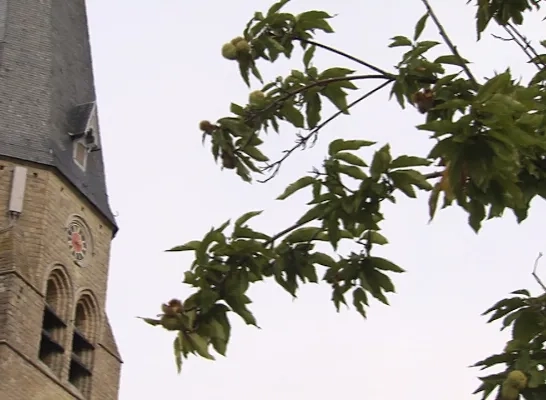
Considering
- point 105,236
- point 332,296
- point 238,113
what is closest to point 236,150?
point 238,113

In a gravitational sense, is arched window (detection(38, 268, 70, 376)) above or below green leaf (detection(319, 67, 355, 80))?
above

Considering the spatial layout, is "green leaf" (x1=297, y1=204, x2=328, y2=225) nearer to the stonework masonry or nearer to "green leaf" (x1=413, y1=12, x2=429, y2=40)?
"green leaf" (x1=413, y1=12, x2=429, y2=40)

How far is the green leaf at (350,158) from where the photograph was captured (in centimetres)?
373

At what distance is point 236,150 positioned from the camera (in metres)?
4.05

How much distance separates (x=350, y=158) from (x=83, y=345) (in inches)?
769

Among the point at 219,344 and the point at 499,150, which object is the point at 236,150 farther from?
the point at 499,150

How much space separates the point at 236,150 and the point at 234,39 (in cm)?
36

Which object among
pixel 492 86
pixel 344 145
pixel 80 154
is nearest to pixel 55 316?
pixel 80 154

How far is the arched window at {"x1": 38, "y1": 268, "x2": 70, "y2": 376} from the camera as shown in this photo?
21.3 m

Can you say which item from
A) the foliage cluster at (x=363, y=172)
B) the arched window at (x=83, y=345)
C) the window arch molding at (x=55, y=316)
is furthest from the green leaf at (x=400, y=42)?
the arched window at (x=83, y=345)

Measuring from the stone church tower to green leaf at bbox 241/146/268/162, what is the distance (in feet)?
53.5

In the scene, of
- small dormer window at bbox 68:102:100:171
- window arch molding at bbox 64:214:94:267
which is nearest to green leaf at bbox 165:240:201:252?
window arch molding at bbox 64:214:94:267

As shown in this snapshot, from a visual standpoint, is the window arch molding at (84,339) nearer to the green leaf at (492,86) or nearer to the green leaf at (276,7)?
the green leaf at (276,7)

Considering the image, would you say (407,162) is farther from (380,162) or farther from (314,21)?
(314,21)
